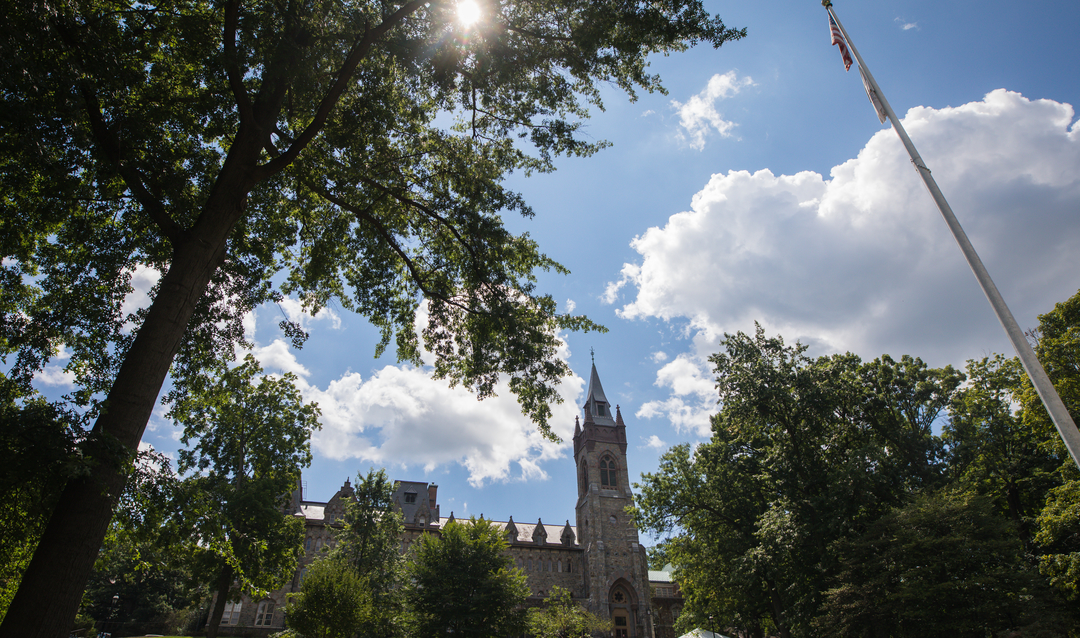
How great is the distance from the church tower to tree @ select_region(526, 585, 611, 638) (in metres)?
5.25

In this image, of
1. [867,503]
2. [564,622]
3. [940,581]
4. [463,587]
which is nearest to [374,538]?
[463,587]

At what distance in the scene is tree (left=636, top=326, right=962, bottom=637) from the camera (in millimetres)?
18688

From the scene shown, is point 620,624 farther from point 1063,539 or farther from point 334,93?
point 334,93

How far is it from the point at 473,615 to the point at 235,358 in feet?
58.2

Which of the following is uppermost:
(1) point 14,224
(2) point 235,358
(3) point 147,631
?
(1) point 14,224

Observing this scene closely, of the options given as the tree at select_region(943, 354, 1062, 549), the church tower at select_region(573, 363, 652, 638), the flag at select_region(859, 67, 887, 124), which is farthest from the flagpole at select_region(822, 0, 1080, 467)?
the church tower at select_region(573, 363, 652, 638)

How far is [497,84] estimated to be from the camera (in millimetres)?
9992

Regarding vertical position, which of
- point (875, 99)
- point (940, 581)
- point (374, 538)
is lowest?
point (940, 581)

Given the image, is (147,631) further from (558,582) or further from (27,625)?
(27,625)

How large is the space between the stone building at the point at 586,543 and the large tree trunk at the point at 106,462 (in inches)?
1508

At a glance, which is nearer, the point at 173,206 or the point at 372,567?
the point at 173,206

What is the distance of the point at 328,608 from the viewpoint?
65.8ft

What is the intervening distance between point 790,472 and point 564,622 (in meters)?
20.5

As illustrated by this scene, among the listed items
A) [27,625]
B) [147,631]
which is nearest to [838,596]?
[27,625]
